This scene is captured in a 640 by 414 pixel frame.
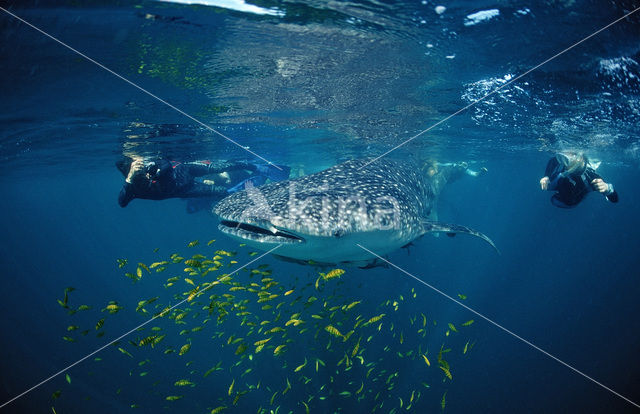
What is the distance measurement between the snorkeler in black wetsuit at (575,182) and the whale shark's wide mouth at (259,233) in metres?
7.64

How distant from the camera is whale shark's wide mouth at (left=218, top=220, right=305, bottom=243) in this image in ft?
12.9

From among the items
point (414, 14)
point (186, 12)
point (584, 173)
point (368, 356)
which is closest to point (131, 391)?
point (368, 356)

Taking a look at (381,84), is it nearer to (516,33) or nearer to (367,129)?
(516,33)

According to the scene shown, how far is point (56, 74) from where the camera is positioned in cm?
700

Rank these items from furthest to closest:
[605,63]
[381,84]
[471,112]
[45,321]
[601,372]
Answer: [45,321] < [601,372] < [471,112] < [381,84] < [605,63]

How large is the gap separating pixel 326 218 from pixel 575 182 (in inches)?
295

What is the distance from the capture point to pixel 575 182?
7797mm

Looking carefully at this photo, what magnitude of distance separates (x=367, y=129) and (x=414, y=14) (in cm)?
879

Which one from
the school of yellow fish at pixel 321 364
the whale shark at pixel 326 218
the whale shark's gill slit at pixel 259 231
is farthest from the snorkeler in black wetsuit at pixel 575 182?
the whale shark's gill slit at pixel 259 231

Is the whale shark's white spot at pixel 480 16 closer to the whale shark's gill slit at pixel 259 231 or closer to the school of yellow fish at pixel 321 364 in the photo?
the whale shark's gill slit at pixel 259 231

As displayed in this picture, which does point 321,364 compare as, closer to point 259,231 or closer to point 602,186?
point 259,231

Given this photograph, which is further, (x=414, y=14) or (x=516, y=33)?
(x=516, y=33)

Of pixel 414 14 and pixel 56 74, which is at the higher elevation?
pixel 414 14

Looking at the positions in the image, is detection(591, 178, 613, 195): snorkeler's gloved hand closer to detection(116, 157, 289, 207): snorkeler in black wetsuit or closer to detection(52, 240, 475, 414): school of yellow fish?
detection(52, 240, 475, 414): school of yellow fish
